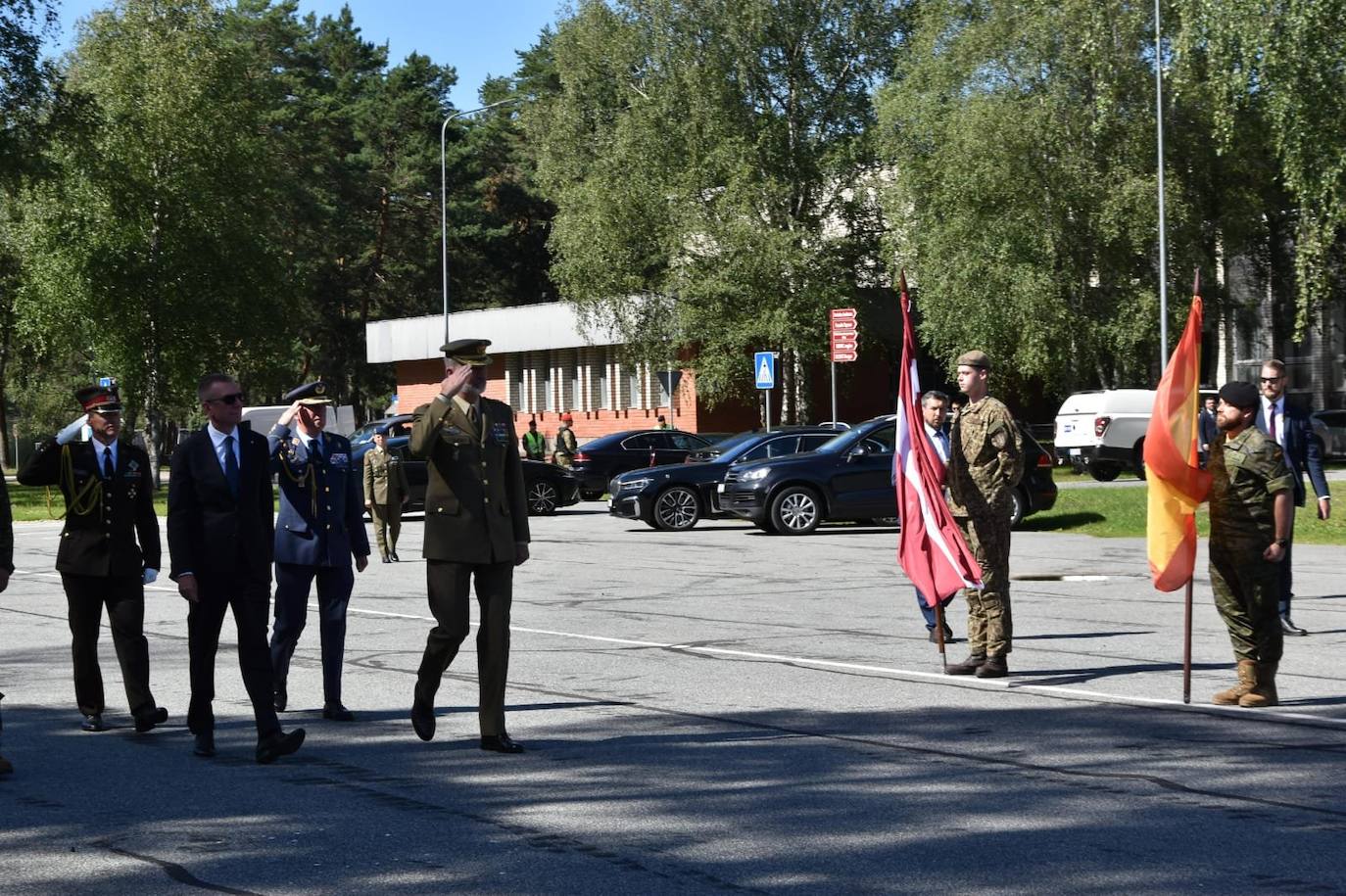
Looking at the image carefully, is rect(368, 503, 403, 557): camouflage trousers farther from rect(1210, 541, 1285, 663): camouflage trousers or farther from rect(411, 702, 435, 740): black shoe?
rect(1210, 541, 1285, 663): camouflage trousers

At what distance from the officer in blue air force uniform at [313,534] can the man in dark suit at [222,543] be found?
1079 mm

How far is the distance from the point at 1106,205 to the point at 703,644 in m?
30.7

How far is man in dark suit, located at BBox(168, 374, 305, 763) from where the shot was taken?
326 inches

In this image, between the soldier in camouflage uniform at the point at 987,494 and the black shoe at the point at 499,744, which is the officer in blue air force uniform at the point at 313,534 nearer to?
the black shoe at the point at 499,744

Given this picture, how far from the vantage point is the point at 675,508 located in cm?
2659

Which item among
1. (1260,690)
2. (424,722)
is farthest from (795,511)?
(424,722)

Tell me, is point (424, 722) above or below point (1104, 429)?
below

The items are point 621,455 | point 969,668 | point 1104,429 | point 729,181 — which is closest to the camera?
point 969,668

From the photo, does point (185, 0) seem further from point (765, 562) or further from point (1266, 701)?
point (1266, 701)

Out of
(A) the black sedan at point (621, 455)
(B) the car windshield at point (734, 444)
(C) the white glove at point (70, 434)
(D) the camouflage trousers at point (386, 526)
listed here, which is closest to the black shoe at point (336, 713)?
(C) the white glove at point (70, 434)

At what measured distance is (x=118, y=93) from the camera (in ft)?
163

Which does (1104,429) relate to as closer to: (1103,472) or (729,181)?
(1103,472)

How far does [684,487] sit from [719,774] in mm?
18854

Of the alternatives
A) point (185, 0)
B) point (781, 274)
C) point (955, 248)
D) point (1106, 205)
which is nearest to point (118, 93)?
point (185, 0)
